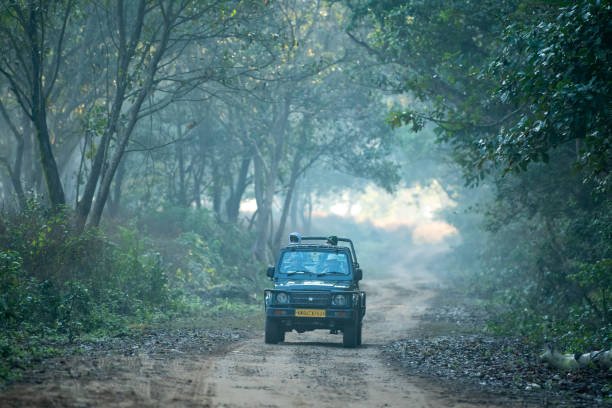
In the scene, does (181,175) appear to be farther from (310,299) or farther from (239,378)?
(239,378)

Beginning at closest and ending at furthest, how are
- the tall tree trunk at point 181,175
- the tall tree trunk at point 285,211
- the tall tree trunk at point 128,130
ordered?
the tall tree trunk at point 128,130 → the tall tree trunk at point 181,175 → the tall tree trunk at point 285,211

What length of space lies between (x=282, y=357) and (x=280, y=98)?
24.3m

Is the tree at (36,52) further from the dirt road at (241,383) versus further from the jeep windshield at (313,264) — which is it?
the dirt road at (241,383)

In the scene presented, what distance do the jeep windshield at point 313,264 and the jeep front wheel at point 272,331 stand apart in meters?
1.25

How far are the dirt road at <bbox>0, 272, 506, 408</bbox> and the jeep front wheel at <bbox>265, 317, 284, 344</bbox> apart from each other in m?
0.87

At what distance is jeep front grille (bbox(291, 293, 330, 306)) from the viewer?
52.0 feet

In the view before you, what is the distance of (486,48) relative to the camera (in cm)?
2311

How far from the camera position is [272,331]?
53.1ft

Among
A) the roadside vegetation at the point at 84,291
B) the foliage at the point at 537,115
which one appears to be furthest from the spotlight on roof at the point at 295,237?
the foliage at the point at 537,115

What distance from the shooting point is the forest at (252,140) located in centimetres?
1398

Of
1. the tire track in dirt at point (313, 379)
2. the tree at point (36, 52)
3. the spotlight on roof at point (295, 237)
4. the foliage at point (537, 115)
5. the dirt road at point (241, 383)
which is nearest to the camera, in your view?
the dirt road at point (241, 383)

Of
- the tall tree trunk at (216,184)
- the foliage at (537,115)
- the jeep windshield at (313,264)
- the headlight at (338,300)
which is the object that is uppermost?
the tall tree trunk at (216,184)

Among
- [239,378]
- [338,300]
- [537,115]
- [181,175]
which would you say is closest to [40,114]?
[338,300]

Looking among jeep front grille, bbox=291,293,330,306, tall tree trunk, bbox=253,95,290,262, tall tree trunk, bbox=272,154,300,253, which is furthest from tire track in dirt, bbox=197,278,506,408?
tall tree trunk, bbox=272,154,300,253
